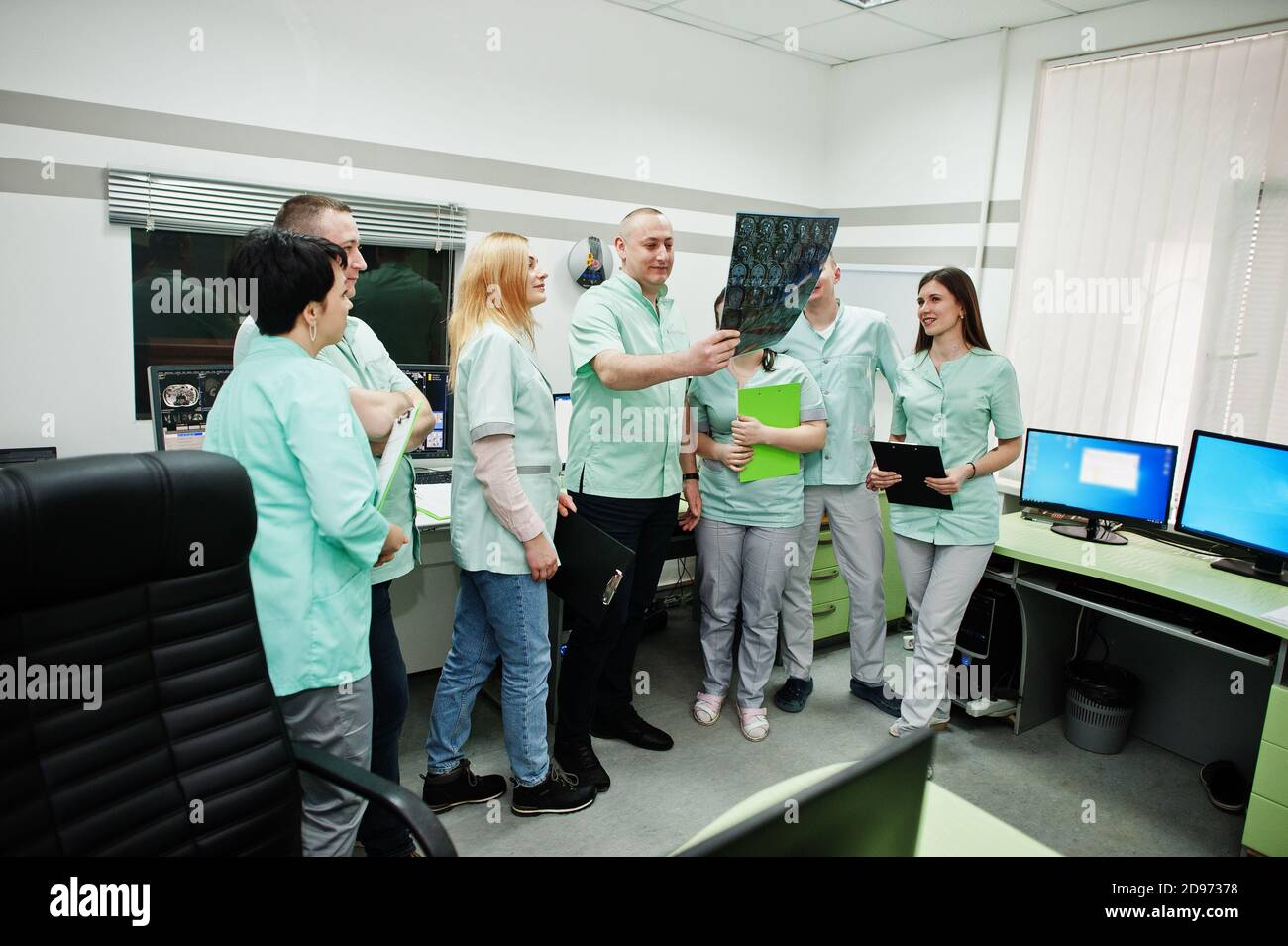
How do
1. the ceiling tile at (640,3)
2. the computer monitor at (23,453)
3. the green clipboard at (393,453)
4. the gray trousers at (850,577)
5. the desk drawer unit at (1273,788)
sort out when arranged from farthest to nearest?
the ceiling tile at (640,3) → the gray trousers at (850,577) → the computer monitor at (23,453) → the desk drawer unit at (1273,788) → the green clipboard at (393,453)

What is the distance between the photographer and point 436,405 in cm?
316

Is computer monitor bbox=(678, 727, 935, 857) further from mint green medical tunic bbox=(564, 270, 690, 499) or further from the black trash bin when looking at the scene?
the black trash bin

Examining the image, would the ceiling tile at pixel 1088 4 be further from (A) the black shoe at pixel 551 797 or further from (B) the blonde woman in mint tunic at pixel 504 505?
(A) the black shoe at pixel 551 797

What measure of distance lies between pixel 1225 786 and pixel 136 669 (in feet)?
10.5


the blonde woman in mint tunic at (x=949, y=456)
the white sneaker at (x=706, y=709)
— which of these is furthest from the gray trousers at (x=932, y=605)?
the white sneaker at (x=706, y=709)

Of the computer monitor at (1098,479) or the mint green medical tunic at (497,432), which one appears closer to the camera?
the mint green medical tunic at (497,432)

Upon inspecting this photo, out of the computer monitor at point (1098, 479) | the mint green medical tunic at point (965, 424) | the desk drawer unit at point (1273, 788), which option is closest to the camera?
the desk drawer unit at point (1273, 788)

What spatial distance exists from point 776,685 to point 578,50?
9.45ft

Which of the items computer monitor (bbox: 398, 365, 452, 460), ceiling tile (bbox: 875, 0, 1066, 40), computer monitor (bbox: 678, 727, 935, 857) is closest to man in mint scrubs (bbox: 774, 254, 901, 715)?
computer monitor (bbox: 398, 365, 452, 460)

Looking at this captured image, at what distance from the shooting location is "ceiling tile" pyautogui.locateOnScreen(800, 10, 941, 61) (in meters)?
3.84

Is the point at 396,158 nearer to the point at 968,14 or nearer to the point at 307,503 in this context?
the point at 307,503

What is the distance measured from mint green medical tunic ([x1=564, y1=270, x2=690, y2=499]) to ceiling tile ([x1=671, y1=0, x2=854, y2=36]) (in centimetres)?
188

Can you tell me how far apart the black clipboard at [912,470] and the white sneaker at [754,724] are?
922 millimetres

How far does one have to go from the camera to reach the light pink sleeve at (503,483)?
2.10 m
